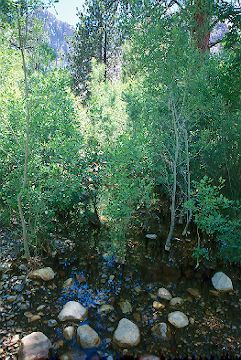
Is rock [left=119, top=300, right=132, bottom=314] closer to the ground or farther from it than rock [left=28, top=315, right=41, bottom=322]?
closer to the ground

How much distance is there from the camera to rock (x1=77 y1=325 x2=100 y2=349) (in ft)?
16.1

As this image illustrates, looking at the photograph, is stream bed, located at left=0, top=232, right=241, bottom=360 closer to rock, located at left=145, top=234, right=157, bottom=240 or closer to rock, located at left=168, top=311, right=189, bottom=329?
rock, located at left=168, top=311, right=189, bottom=329

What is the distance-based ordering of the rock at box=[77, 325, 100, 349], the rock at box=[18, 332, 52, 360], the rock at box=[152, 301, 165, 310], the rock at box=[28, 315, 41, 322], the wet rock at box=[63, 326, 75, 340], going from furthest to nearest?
the rock at box=[152, 301, 165, 310] < the rock at box=[28, 315, 41, 322] < the wet rock at box=[63, 326, 75, 340] < the rock at box=[77, 325, 100, 349] < the rock at box=[18, 332, 52, 360]

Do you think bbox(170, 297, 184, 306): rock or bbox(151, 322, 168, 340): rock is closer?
bbox(151, 322, 168, 340): rock

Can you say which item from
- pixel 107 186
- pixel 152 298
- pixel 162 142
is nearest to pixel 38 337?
pixel 152 298

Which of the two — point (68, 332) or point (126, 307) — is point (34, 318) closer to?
point (68, 332)

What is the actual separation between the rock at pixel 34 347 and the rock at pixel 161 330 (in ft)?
5.21

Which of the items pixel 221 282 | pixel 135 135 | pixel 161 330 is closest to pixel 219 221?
pixel 221 282

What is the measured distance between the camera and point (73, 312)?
17.7 feet

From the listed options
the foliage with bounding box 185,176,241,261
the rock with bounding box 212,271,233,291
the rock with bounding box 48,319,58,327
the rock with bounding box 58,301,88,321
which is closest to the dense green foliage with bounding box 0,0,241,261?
the foliage with bounding box 185,176,241,261

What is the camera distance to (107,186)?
652cm

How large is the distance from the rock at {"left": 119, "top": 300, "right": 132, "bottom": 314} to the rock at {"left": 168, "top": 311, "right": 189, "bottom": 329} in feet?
2.21

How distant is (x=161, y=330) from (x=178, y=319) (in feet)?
1.23

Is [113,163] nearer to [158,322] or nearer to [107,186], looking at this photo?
[107,186]
